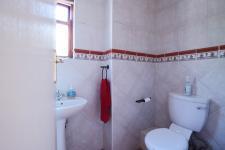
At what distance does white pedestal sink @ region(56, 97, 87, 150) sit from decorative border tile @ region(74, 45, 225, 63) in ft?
1.89

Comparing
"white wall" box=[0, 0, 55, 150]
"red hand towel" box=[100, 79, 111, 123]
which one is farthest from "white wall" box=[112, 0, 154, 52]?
"white wall" box=[0, 0, 55, 150]

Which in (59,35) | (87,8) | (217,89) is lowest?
(217,89)

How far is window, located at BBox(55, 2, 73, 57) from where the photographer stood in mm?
1612

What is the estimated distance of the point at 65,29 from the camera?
5.38 feet

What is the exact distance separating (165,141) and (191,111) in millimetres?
406

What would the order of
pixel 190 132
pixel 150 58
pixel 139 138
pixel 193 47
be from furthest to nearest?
pixel 150 58
pixel 139 138
pixel 193 47
pixel 190 132

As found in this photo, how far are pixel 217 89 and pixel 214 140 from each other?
0.53 metres

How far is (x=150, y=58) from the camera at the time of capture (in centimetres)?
195

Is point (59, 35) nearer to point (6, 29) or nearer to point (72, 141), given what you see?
point (72, 141)

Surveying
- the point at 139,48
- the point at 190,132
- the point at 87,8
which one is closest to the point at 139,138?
the point at 190,132

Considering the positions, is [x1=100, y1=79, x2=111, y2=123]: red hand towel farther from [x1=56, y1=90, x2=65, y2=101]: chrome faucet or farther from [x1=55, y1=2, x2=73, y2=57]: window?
[x1=55, y1=2, x2=73, y2=57]: window

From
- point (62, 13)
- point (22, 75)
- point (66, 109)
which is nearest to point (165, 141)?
point (66, 109)

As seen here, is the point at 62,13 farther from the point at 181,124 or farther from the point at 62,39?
the point at 181,124

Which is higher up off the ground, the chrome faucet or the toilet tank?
Answer: the chrome faucet
